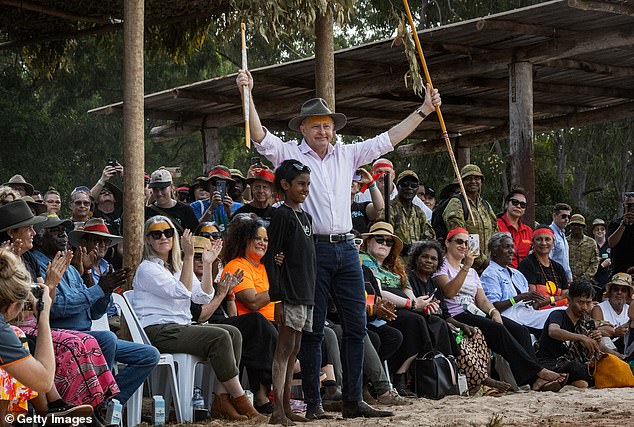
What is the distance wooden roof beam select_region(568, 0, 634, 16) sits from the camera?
448 inches

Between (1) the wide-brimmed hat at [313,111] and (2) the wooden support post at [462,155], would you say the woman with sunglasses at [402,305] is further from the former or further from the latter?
(2) the wooden support post at [462,155]

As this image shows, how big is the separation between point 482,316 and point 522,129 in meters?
3.55

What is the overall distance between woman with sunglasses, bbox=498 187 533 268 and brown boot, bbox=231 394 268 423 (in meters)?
5.03

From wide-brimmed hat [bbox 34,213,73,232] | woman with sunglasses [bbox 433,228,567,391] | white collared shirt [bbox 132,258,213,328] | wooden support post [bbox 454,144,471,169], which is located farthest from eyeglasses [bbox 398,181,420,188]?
wooden support post [bbox 454,144,471,169]

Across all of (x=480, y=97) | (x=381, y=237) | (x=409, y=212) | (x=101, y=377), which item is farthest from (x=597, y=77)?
(x=101, y=377)

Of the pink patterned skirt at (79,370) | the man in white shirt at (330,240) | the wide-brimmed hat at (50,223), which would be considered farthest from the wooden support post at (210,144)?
the pink patterned skirt at (79,370)

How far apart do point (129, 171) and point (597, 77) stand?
9.29 meters

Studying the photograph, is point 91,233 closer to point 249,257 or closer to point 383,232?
point 249,257

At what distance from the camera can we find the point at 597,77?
51.4 feet

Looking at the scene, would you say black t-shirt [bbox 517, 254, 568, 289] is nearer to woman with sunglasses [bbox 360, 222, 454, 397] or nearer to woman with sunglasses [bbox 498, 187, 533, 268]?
woman with sunglasses [bbox 498, 187, 533, 268]

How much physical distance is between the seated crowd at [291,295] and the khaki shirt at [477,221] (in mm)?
24

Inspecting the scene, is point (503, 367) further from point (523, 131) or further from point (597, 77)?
point (597, 77)

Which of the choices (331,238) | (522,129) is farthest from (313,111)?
(522,129)

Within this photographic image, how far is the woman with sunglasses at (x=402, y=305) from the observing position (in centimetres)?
973
